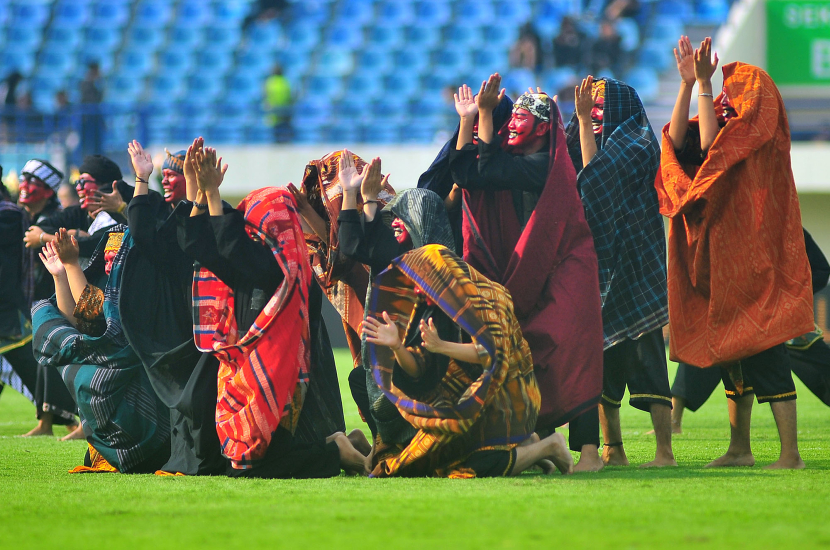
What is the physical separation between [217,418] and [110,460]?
708 millimetres

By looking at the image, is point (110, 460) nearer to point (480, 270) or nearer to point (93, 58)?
point (480, 270)

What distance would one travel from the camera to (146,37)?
17.3m

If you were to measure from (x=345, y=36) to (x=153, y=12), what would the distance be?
336cm

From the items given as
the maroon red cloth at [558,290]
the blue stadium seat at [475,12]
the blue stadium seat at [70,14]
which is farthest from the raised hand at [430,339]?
the blue stadium seat at [70,14]

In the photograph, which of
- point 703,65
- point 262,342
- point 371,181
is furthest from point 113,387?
point 703,65

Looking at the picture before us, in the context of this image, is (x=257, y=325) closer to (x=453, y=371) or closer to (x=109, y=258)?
(x=453, y=371)

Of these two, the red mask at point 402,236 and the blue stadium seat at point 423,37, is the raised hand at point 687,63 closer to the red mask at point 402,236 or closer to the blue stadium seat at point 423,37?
the red mask at point 402,236

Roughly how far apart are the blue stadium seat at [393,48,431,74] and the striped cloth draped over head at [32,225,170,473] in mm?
11911

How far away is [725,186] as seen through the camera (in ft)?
14.9

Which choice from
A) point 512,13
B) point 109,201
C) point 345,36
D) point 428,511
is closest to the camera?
point 428,511

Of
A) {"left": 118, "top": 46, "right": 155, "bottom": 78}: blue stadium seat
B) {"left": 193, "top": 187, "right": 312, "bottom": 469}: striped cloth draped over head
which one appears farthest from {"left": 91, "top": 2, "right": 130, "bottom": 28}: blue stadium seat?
{"left": 193, "top": 187, "right": 312, "bottom": 469}: striped cloth draped over head

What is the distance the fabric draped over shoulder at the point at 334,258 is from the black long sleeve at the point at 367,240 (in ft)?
1.71

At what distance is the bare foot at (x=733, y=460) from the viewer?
15.1ft

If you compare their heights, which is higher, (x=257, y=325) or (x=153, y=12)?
(x=153, y=12)
